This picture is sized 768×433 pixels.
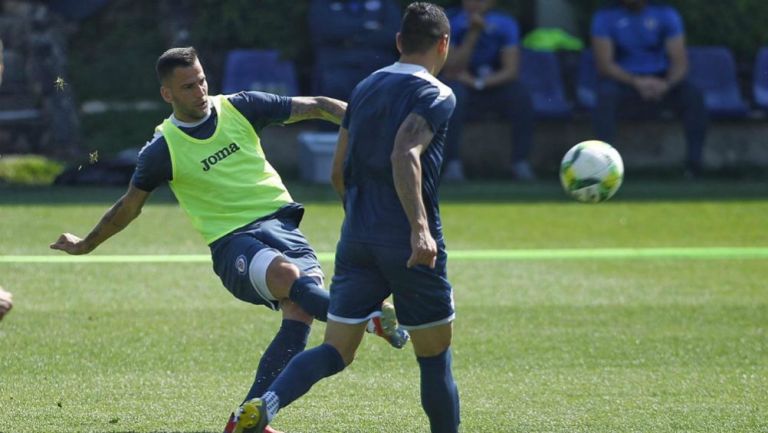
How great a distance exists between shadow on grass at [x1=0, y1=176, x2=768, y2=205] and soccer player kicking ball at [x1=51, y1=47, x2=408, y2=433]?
7.24m

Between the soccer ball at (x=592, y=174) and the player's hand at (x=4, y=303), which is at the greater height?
the soccer ball at (x=592, y=174)

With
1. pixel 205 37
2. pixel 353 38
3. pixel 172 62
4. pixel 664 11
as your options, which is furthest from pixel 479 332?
pixel 205 37

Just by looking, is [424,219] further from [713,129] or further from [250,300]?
[713,129]

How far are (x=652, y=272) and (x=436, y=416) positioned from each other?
17.5 feet

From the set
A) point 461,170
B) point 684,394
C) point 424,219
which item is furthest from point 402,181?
point 461,170

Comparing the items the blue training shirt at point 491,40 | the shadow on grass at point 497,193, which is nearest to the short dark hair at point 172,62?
the shadow on grass at point 497,193

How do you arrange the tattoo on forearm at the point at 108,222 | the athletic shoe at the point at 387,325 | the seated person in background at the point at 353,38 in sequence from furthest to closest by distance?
the seated person in background at the point at 353,38 → the tattoo on forearm at the point at 108,222 → the athletic shoe at the point at 387,325

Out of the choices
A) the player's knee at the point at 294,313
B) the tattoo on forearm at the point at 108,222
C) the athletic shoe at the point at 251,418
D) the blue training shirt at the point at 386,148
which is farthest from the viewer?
the tattoo on forearm at the point at 108,222

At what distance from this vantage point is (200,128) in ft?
20.8

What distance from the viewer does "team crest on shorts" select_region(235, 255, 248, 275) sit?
6.12m

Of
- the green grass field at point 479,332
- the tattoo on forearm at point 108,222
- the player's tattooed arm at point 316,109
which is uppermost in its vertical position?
the player's tattooed arm at point 316,109

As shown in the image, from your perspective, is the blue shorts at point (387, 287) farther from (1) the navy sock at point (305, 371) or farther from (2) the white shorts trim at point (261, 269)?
(2) the white shorts trim at point (261, 269)

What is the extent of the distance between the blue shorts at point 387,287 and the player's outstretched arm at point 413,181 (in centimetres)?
14

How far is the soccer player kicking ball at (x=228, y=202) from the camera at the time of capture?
6.11 m
